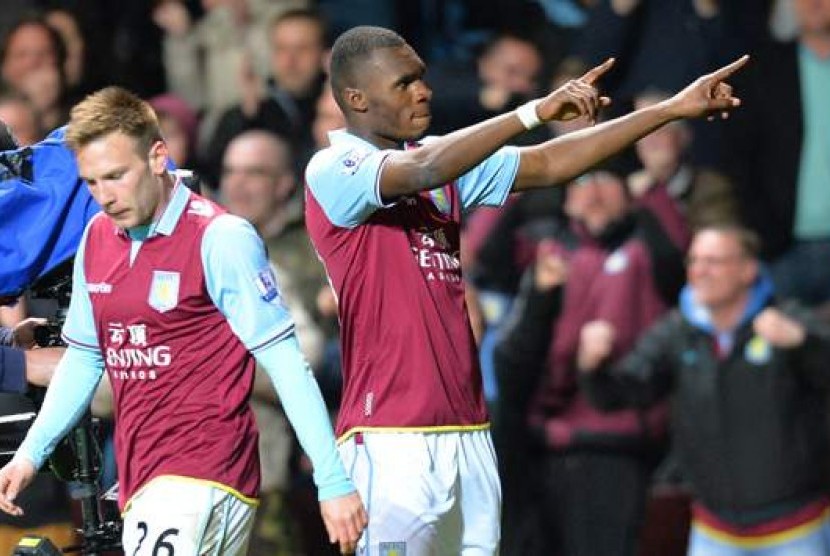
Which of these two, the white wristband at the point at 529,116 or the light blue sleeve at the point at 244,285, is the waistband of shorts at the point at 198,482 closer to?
the light blue sleeve at the point at 244,285

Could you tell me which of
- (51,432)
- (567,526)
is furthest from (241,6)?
(51,432)

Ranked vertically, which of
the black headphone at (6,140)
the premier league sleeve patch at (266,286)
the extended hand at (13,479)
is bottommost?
the extended hand at (13,479)

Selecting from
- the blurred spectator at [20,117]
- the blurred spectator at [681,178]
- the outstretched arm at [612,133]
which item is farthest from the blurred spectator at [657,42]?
the outstretched arm at [612,133]

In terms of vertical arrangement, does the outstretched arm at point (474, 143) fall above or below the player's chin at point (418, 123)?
below

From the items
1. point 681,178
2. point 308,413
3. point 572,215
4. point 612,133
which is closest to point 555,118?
point 612,133

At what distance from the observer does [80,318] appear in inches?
225

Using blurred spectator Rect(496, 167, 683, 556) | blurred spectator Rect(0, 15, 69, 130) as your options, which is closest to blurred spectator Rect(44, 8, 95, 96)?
blurred spectator Rect(0, 15, 69, 130)

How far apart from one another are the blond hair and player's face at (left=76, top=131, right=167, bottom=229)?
2 centimetres

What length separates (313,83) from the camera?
10.2 metres

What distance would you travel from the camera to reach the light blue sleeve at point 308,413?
5262 mm

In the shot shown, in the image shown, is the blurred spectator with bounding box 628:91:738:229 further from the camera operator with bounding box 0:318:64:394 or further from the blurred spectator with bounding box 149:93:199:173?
the camera operator with bounding box 0:318:64:394

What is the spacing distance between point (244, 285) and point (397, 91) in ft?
2.45

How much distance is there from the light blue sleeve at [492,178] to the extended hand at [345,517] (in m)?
1.08

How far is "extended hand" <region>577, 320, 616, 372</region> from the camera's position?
8.57m
